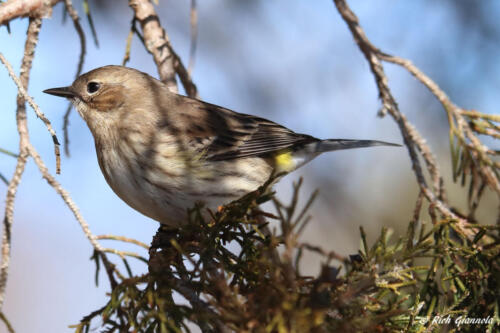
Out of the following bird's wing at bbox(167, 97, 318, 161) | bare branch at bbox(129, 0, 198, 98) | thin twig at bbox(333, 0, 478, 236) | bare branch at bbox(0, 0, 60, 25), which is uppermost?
bare branch at bbox(129, 0, 198, 98)

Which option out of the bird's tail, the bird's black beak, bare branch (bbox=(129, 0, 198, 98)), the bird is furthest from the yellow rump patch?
the bird's black beak

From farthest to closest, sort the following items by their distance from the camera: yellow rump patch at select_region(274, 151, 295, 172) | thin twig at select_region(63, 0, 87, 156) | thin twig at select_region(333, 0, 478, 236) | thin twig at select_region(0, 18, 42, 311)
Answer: yellow rump patch at select_region(274, 151, 295, 172)
thin twig at select_region(63, 0, 87, 156)
thin twig at select_region(333, 0, 478, 236)
thin twig at select_region(0, 18, 42, 311)

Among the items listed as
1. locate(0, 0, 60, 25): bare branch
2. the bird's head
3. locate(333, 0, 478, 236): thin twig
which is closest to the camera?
locate(0, 0, 60, 25): bare branch

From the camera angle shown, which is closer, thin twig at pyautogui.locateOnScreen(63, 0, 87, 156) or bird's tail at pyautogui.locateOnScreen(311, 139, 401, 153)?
thin twig at pyautogui.locateOnScreen(63, 0, 87, 156)

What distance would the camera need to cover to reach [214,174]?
3.12 meters

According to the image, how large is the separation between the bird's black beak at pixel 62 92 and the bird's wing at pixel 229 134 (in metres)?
0.74

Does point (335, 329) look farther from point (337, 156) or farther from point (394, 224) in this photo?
point (337, 156)

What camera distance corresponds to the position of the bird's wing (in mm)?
3389

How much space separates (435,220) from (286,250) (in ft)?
4.47

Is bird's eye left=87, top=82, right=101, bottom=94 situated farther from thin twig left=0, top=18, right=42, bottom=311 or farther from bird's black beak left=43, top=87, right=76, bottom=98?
thin twig left=0, top=18, right=42, bottom=311

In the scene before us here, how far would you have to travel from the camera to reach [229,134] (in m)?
3.56

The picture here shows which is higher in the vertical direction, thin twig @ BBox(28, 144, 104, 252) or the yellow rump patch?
the yellow rump patch

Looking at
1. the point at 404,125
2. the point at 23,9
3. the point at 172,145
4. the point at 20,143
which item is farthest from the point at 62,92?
the point at 404,125

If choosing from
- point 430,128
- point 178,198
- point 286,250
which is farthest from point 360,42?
point 430,128
